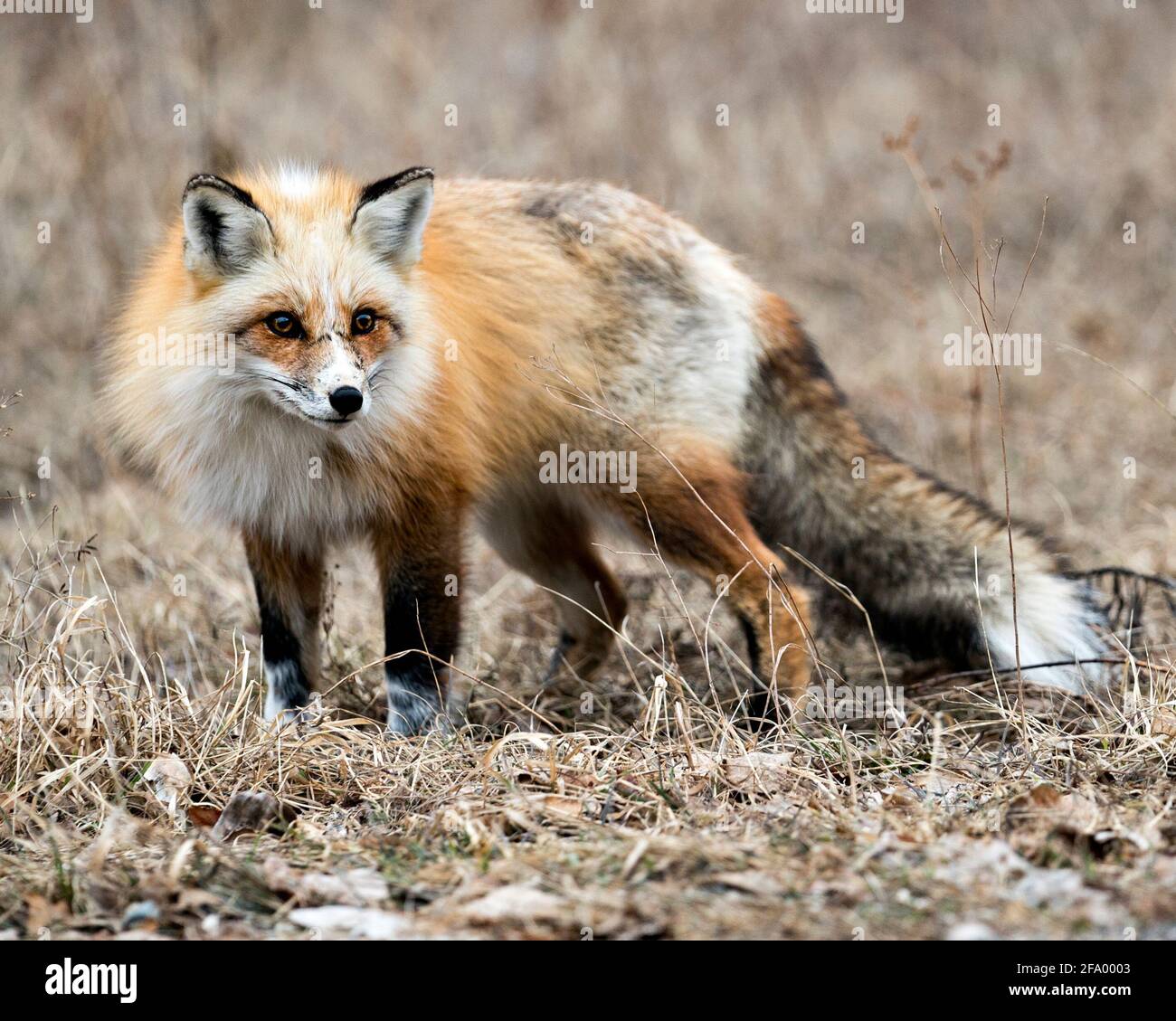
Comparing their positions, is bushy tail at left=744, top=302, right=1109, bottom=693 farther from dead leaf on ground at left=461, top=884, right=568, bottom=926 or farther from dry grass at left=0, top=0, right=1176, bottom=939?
dead leaf on ground at left=461, top=884, right=568, bottom=926

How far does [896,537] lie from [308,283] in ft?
8.30

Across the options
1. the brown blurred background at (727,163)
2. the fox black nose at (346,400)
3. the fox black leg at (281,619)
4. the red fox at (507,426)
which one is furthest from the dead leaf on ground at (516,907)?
the brown blurred background at (727,163)

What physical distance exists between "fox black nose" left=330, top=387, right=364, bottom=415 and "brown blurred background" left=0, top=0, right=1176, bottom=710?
1.88m

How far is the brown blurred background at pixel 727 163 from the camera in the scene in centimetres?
717

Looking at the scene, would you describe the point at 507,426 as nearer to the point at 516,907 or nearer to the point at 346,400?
the point at 346,400

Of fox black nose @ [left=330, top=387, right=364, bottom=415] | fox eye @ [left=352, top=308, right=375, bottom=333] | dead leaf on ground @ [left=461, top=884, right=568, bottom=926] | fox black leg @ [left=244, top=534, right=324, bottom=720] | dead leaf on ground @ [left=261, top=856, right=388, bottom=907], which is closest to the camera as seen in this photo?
dead leaf on ground @ [left=461, top=884, right=568, bottom=926]

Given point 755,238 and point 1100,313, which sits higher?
point 755,238

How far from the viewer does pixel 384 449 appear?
4.27 metres

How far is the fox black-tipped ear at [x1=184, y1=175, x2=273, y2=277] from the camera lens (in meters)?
3.80

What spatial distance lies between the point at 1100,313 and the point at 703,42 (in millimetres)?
5227

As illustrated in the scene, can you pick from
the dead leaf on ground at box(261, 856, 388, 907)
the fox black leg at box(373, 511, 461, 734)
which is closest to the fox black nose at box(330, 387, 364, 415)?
the fox black leg at box(373, 511, 461, 734)

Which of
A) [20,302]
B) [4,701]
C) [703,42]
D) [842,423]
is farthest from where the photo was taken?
[703,42]
